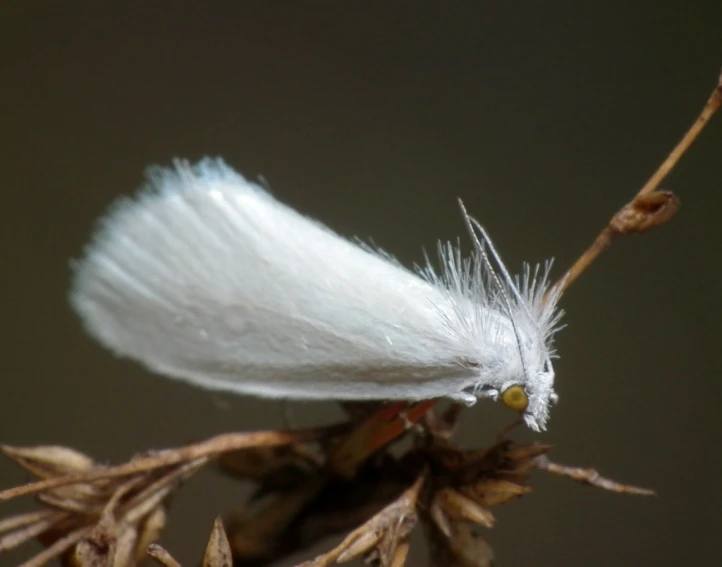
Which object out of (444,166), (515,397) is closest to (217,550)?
(515,397)

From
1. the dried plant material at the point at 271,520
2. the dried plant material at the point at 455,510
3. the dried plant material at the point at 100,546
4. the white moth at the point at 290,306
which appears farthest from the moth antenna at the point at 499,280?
the dried plant material at the point at 100,546

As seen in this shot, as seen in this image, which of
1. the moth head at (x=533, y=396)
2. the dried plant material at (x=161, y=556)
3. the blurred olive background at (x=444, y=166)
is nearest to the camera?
the dried plant material at (x=161, y=556)

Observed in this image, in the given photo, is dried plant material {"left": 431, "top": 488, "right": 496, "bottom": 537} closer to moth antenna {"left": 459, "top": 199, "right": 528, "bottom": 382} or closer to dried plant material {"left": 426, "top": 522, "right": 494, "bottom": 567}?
dried plant material {"left": 426, "top": 522, "right": 494, "bottom": 567}

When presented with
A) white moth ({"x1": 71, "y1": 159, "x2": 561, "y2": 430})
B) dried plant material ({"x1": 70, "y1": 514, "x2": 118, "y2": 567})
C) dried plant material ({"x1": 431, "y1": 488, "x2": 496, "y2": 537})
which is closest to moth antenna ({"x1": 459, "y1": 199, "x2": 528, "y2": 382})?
white moth ({"x1": 71, "y1": 159, "x2": 561, "y2": 430})

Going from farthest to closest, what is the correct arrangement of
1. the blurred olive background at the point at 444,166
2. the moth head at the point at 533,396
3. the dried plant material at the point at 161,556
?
the blurred olive background at the point at 444,166, the moth head at the point at 533,396, the dried plant material at the point at 161,556

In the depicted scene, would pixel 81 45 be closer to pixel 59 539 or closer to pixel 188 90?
pixel 188 90

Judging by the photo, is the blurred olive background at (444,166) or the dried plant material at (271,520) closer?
the dried plant material at (271,520)

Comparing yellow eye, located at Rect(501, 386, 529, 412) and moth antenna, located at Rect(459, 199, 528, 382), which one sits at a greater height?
moth antenna, located at Rect(459, 199, 528, 382)

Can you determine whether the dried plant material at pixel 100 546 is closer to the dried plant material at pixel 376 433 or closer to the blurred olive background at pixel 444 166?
the dried plant material at pixel 376 433
